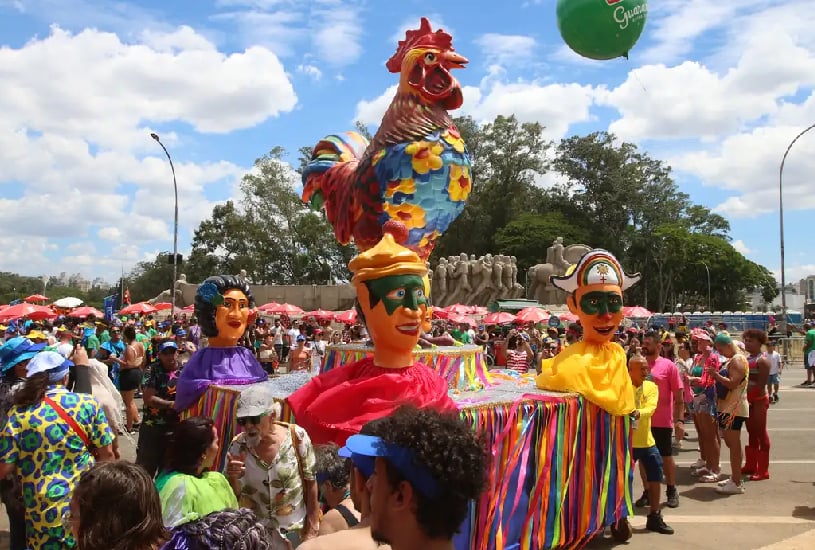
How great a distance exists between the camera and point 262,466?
11.2 ft

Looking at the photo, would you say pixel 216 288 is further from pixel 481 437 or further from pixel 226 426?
pixel 481 437

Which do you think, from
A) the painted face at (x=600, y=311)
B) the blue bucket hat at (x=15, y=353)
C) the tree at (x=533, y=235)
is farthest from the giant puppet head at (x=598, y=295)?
the tree at (x=533, y=235)

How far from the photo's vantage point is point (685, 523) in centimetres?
603

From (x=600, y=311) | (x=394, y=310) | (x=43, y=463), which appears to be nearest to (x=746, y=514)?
(x=600, y=311)

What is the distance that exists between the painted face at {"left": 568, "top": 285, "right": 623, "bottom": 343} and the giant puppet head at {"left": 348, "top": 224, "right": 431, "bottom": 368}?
6.33ft

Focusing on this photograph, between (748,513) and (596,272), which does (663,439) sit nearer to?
(748,513)

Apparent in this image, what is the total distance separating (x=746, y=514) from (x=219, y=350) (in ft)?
16.6

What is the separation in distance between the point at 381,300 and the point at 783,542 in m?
3.86

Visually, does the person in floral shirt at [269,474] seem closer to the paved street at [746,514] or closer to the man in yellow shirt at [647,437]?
the paved street at [746,514]

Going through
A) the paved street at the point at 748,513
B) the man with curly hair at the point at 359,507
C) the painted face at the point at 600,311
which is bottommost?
the paved street at the point at 748,513

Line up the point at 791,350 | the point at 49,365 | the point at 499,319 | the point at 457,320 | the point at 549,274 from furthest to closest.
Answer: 1. the point at 549,274
2. the point at 791,350
3. the point at 457,320
4. the point at 499,319
5. the point at 49,365

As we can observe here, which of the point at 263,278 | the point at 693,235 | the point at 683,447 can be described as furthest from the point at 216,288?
the point at 693,235

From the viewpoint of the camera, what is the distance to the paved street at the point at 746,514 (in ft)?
18.1

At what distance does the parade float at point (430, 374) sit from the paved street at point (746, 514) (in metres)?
0.59
